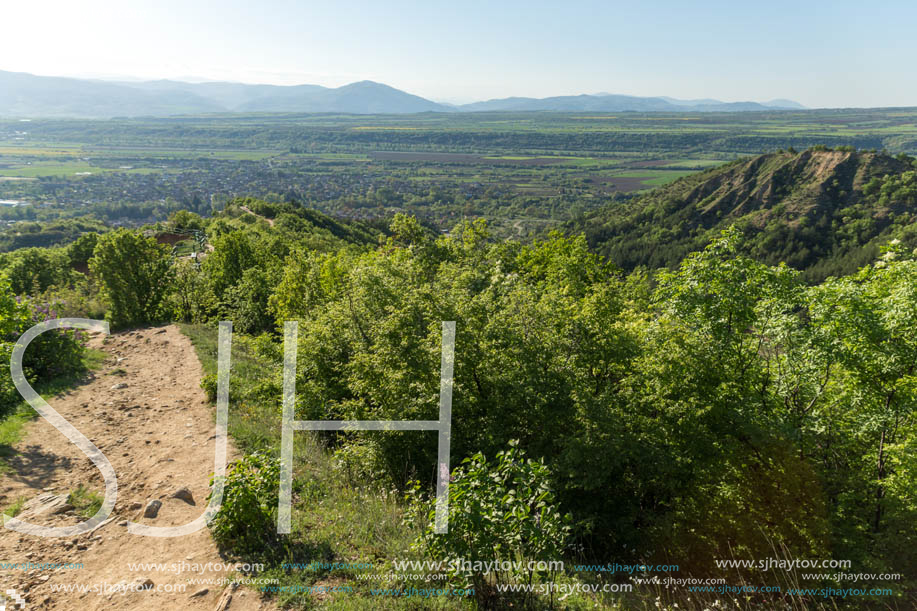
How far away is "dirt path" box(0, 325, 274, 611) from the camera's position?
6469 mm

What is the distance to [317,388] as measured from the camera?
1370cm

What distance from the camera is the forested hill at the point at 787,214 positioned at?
330 feet

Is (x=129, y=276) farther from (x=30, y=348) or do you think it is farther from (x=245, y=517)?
(x=245, y=517)

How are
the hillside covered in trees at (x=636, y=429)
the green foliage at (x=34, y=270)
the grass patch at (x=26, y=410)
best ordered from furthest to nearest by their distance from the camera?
the green foliage at (x=34, y=270)
the grass patch at (x=26, y=410)
the hillside covered in trees at (x=636, y=429)

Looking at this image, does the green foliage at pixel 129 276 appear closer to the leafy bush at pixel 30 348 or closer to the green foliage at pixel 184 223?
the leafy bush at pixel 30 348

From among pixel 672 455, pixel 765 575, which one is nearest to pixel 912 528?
pixel 765 575

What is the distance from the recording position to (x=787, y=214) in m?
112

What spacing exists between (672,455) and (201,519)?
9.76 meters

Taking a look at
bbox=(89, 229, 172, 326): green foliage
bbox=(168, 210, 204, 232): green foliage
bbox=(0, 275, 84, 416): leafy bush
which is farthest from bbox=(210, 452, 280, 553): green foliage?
bbox=(168, 210, 204, 232): green foliage

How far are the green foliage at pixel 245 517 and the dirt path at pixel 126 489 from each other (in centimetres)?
35

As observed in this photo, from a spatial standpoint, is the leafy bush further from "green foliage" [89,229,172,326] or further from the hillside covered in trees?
"green foliage" [89,229,172,326]

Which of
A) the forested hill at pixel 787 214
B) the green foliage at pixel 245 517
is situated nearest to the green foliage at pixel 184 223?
the green foliage at pixel 245 517

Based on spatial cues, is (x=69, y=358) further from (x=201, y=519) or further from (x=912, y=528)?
(x=912, y=528)

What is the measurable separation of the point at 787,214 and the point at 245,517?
13757 centimetres
